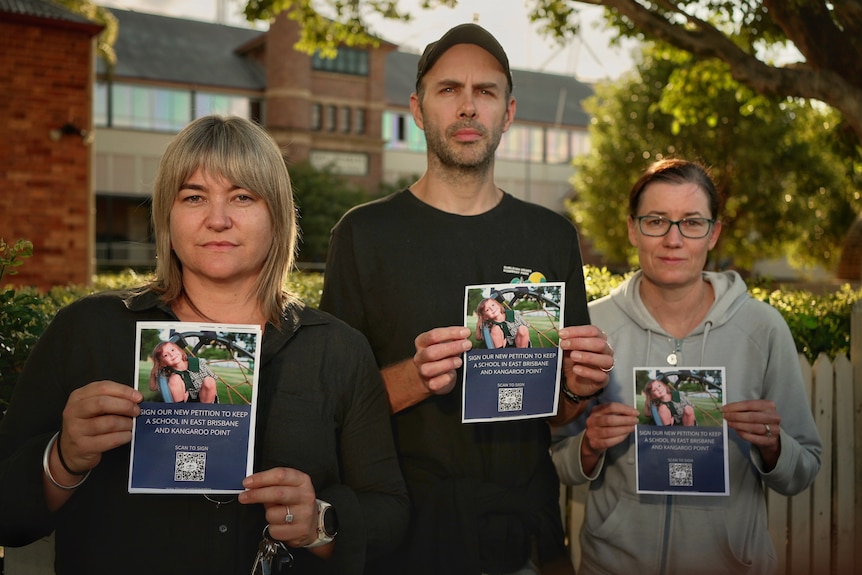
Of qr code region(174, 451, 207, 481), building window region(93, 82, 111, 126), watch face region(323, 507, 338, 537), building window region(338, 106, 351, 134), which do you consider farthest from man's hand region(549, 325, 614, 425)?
building window region(338, 106, 351, 134)

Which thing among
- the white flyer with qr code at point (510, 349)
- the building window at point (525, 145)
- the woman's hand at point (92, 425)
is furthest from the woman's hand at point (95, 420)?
the building window at point (525, 145)

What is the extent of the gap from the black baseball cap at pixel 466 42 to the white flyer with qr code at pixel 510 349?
0.86m

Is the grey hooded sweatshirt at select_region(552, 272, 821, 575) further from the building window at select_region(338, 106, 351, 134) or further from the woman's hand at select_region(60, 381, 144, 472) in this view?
the building window at select_region(338, 106, 351, 134)

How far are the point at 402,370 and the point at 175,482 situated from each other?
0.84m

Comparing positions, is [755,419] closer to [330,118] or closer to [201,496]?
[201,496]

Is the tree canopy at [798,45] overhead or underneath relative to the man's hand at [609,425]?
overhead

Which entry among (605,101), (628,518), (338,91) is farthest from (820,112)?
(338,91)

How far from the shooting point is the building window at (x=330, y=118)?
51375 millimetres

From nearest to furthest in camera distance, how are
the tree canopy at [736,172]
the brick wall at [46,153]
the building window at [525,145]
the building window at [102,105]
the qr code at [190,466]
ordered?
the qr code at [190,466], the brick wall at [46,153], the tree canopy at [736,172], the building window at [102,105], the building window at [525,145]

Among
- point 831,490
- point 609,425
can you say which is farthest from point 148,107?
point 609,425

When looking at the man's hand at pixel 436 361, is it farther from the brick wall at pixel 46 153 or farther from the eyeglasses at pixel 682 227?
the brick wall at pixel 46 153

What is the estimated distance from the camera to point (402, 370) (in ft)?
8.93

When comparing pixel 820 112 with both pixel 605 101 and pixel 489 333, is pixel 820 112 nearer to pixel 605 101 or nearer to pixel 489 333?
pixel 605 101

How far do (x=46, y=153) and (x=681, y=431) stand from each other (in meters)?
13.6
